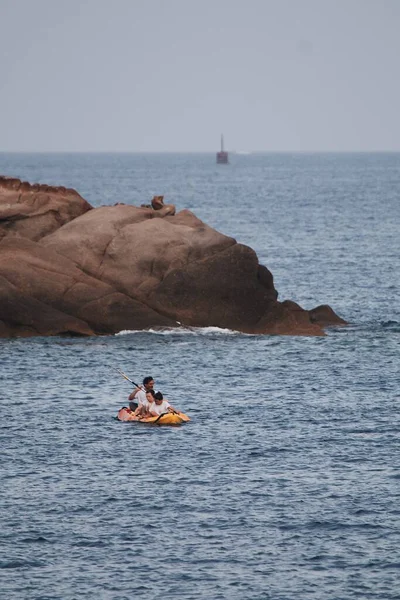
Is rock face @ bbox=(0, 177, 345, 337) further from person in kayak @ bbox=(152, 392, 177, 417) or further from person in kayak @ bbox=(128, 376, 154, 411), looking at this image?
person in kayak @ bbox=(152, 392, 177, 417)

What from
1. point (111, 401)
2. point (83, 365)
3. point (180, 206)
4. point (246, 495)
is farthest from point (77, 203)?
point (180, 206)

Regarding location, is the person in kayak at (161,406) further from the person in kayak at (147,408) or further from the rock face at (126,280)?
the rock face at (126,280)

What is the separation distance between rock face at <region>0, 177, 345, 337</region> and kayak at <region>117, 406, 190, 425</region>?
40.7ft

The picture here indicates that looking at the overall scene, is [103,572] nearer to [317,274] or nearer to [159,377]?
[159,377]

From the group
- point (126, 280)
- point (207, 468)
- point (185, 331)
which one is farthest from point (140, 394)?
point (126, 280)

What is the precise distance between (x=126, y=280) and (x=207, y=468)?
19.7 meters

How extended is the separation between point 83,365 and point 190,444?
38.9 ft

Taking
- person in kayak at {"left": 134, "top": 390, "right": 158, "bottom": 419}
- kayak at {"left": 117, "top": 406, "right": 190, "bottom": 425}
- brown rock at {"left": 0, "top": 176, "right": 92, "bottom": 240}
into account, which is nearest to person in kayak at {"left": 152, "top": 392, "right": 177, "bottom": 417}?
person in kayak at {"left": 134, "top": 390, "right": 158, "bottom": 419}

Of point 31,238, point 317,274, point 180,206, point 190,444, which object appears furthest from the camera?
point 180,206

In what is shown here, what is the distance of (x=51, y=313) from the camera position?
54.7 meters

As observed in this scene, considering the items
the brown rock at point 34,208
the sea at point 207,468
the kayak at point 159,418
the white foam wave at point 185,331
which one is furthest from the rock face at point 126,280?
the kayak at point 159,418

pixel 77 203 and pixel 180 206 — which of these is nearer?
pixel 77 203

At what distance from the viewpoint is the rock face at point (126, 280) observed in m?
54.6

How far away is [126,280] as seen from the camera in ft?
182
